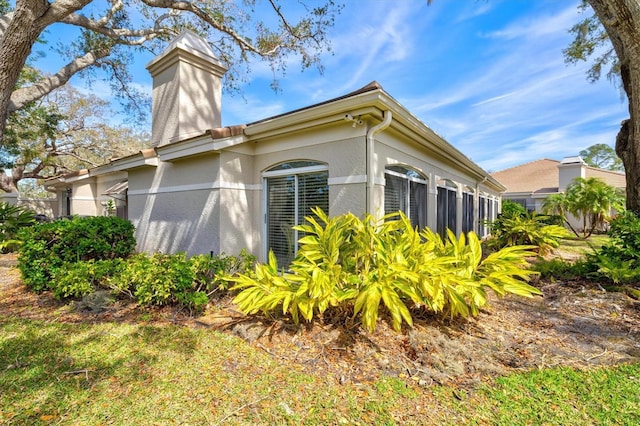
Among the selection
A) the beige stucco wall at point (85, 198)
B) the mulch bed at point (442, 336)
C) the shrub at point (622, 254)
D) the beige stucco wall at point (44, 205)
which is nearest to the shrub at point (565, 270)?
the shrub at point (622, 254)

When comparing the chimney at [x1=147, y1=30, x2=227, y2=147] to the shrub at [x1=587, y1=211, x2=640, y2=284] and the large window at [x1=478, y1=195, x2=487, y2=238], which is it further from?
the large window at [x1=478, y1=195, x2=487, y2=238]

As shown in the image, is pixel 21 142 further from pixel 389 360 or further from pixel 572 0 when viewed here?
pixel 572 0

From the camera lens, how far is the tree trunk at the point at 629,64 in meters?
5.61

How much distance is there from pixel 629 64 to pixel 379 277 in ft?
25.1

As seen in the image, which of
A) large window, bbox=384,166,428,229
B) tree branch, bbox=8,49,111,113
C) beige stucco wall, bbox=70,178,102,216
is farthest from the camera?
beige stucco wall, bbox=70,178,102,216

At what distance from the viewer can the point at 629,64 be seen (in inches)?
241

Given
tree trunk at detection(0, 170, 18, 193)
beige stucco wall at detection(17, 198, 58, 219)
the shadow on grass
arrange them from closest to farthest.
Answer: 1. the shadow on grass
2. beige stucco wall at detection(17, 198, 58, 219)
3. tree trunk at detection(0, 170, 18, 193)

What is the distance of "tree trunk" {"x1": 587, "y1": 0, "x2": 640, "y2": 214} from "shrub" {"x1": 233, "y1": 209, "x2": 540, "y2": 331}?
490 cm

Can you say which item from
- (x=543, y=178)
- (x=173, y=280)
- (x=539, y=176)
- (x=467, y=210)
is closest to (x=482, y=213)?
(x=467, y=210)

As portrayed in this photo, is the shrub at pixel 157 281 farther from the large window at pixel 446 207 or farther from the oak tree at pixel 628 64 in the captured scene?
the oak tree at pixel 628 64

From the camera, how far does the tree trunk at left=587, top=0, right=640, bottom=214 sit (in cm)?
561

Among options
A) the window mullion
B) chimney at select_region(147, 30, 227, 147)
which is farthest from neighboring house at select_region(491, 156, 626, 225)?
chimney at select_region(147, 30, 227, 147)

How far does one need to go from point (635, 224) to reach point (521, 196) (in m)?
23.4

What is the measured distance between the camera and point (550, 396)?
2.76 metres
